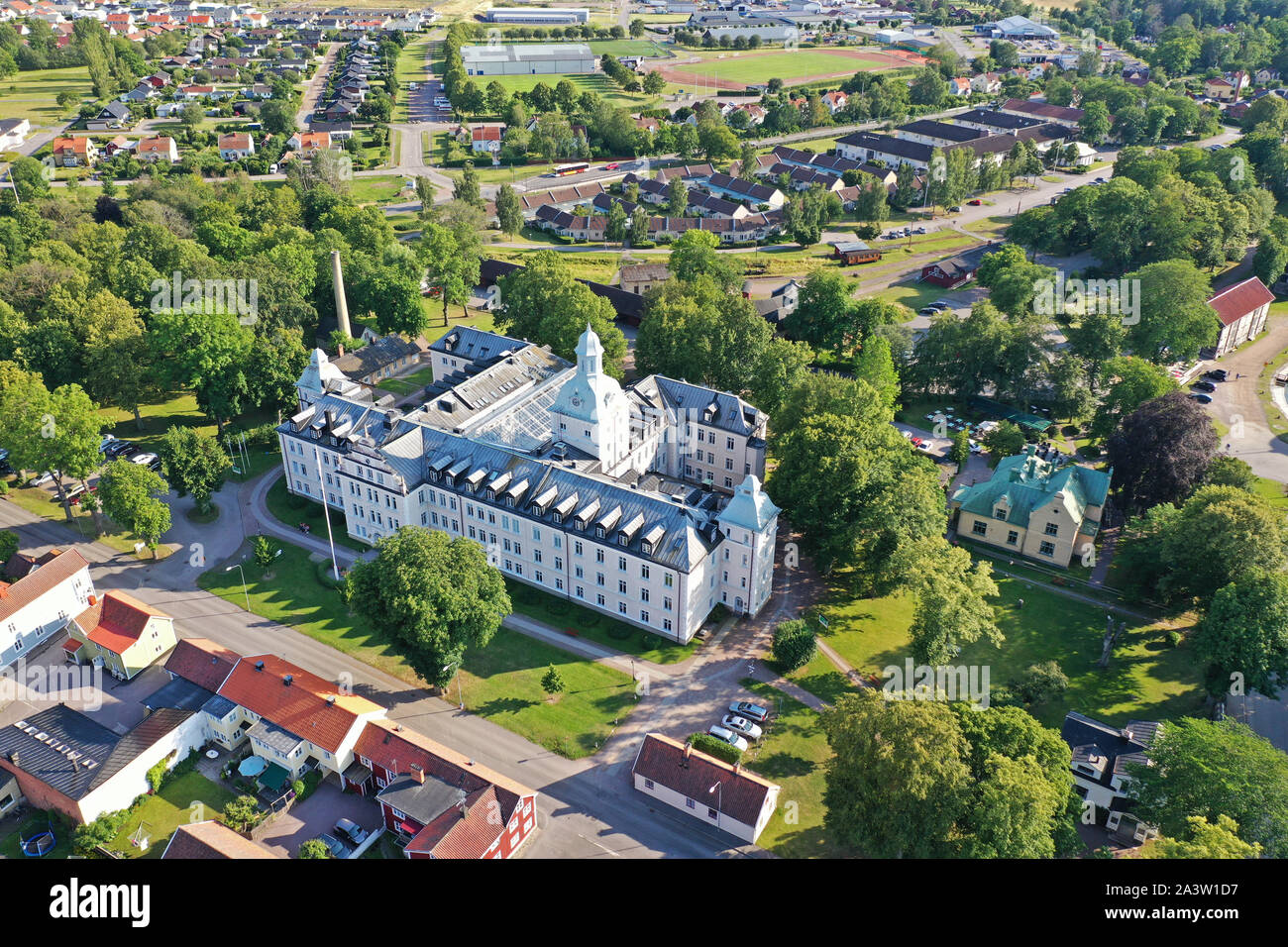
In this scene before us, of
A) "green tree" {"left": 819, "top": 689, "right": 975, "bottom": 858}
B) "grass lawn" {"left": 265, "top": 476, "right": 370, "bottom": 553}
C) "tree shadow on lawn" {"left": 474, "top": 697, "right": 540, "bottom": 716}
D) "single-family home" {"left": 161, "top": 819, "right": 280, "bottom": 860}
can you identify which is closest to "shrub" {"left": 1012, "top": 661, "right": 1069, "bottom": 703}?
"green tree" {"left": 819, "top": 689, "right": 975, "bottom": 858}

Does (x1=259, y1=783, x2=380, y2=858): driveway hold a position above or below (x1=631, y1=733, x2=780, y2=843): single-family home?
below

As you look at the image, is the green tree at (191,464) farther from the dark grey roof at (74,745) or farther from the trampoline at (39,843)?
the trampoline at (39,843)

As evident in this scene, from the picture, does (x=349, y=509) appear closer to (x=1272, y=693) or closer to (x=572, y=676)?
(x=572, y=676)

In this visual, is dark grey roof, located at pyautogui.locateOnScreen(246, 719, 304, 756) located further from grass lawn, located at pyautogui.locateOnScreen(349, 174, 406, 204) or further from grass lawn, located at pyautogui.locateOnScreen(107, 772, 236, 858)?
grass lawn, located at pyautogui.locateOnScreen(349, 174, 406, 204)

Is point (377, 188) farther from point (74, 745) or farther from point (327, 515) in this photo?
point (74, 745)

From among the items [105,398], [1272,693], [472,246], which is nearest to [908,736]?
[1272,693]

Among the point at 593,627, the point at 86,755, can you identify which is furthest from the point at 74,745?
the point at 593,627

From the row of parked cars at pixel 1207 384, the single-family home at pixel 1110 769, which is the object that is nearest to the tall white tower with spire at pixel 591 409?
the single-family home at pixel 1110 769
